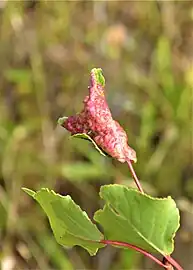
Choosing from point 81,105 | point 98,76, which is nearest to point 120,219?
point 98,76

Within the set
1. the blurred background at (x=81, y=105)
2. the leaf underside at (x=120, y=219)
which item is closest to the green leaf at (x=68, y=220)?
the leaf underside at (x=120, y=219)

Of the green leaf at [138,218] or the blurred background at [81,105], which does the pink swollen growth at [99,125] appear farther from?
the blurred background at [81,105]

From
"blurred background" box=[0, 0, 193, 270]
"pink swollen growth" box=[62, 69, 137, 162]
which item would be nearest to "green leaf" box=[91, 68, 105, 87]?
"pink swollen growth" box=[62, 69, 137, 162]

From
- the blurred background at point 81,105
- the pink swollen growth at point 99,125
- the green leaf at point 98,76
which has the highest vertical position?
the green leaf at point 98,76

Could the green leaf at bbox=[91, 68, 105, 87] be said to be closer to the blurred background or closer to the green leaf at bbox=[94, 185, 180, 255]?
the green leaf at bbox=[94, 185, 180, 255]

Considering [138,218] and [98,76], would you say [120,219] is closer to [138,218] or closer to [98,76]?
[138,218]
